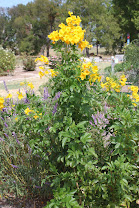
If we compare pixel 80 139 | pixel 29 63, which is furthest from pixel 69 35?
pixel 29 63

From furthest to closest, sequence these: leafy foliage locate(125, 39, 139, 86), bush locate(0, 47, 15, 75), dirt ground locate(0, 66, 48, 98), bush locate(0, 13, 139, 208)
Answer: bush locate(0, 47, 15, 75) → dirt ground locate(0, 66, 48, 98) → leafy foliage locate(125, 39, 139, 86) → bush locate(0, 13, 139, 208)

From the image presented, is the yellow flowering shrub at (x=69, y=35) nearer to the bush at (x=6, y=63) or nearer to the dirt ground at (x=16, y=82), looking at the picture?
the dirt ground at (x=16, y=82)

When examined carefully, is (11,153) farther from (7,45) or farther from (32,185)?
(7,45)

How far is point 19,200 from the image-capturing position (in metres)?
1.90

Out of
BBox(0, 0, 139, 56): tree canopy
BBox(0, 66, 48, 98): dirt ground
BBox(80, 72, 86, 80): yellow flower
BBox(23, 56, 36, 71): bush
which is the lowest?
BBox(0, 66, 48, 98): dirt ground

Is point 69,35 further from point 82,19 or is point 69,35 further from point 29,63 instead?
point 82,19

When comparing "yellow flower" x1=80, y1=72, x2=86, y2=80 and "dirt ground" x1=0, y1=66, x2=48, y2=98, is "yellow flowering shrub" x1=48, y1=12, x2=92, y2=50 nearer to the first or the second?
"yellow flower" x1=80, y1=72, x2=86, y2=80

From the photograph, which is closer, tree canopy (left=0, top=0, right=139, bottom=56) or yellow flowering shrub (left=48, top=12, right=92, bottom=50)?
yellow flowering shrub (left=48, top=12, right=92, bottom=50)

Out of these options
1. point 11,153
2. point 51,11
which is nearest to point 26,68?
point 11,153

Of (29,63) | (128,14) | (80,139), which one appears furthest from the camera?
(128,14)

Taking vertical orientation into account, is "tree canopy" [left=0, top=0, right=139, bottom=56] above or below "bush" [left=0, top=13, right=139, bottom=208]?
above

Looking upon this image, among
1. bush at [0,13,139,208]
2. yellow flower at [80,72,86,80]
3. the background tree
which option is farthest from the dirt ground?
the background tree

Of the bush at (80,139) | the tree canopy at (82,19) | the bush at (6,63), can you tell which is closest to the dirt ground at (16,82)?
the bush at (6,63)

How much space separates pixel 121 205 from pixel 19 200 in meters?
0.92
